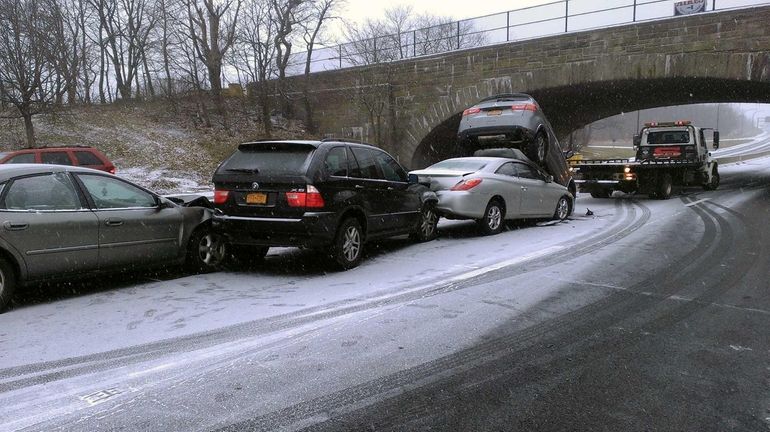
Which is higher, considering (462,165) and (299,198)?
(462,165)

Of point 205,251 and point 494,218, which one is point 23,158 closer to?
point 205,251

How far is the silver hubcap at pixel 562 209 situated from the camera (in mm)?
12172

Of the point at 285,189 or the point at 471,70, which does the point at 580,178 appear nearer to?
the point at 471,70

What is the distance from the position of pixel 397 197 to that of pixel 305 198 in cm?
206

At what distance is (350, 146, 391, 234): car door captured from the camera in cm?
757

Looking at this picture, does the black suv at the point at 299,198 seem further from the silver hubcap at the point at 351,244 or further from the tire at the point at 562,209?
the tire at the point at 562,209

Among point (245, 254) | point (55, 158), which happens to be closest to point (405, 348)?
point (245, 254)

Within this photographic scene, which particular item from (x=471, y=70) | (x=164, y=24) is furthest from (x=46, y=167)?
(x=164, y=24)

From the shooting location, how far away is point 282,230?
6.71 m

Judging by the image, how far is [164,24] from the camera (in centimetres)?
3272

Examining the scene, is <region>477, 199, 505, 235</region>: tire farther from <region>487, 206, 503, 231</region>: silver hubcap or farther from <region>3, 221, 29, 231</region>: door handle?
<region>3, 221, 29, 231</region>: door handle

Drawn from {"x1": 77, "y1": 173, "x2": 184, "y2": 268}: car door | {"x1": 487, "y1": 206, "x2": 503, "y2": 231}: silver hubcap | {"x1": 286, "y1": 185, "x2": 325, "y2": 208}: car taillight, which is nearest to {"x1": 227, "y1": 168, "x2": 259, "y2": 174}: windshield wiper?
{"x1": 286, "y1": 185, "x2": 325, "y2": 208}: car taillight

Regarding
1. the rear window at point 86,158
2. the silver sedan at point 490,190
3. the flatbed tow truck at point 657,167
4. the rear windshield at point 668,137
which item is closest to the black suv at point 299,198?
the silver sedan at point 490,190

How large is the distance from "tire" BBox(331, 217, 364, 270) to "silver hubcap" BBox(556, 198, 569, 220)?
6206mm
